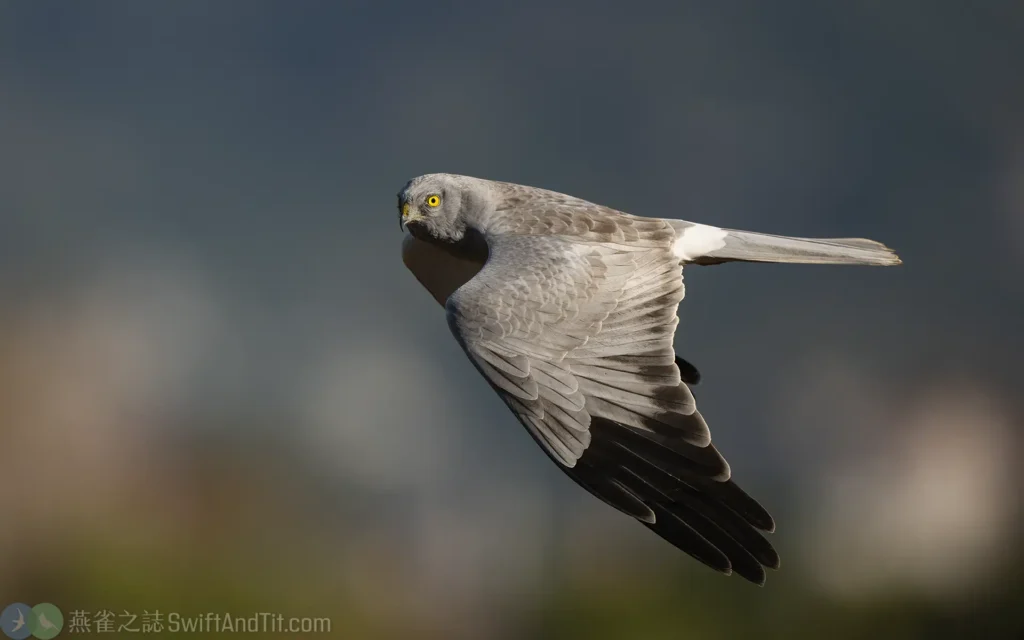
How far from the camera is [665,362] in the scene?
4316 millimetres

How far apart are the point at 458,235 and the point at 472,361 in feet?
4.98

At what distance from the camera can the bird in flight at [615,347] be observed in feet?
13.2

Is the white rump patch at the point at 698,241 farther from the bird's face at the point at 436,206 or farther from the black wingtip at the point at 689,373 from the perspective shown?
the bird's face at the point at 436,206

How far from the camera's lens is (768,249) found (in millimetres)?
5246

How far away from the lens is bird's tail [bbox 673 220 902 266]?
17.1ft

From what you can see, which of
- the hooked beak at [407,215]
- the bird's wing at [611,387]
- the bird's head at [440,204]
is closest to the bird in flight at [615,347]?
the bird's wing at [611,387]

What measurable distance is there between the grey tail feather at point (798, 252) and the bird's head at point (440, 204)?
130cm

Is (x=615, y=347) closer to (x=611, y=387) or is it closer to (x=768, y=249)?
(x=611, y=387)

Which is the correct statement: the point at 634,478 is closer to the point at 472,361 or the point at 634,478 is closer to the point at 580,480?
the point at 580,480

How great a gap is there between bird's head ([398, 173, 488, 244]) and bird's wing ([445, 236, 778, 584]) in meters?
0.92

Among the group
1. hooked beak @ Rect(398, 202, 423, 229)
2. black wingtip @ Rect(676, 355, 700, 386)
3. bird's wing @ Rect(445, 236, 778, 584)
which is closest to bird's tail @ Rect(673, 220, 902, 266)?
bird's wing @ Rect(445, 236, 778, 584)

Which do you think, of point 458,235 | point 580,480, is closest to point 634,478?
point 580,480

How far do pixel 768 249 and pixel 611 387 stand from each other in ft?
4.76

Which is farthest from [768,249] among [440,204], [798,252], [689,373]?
[440,204]
